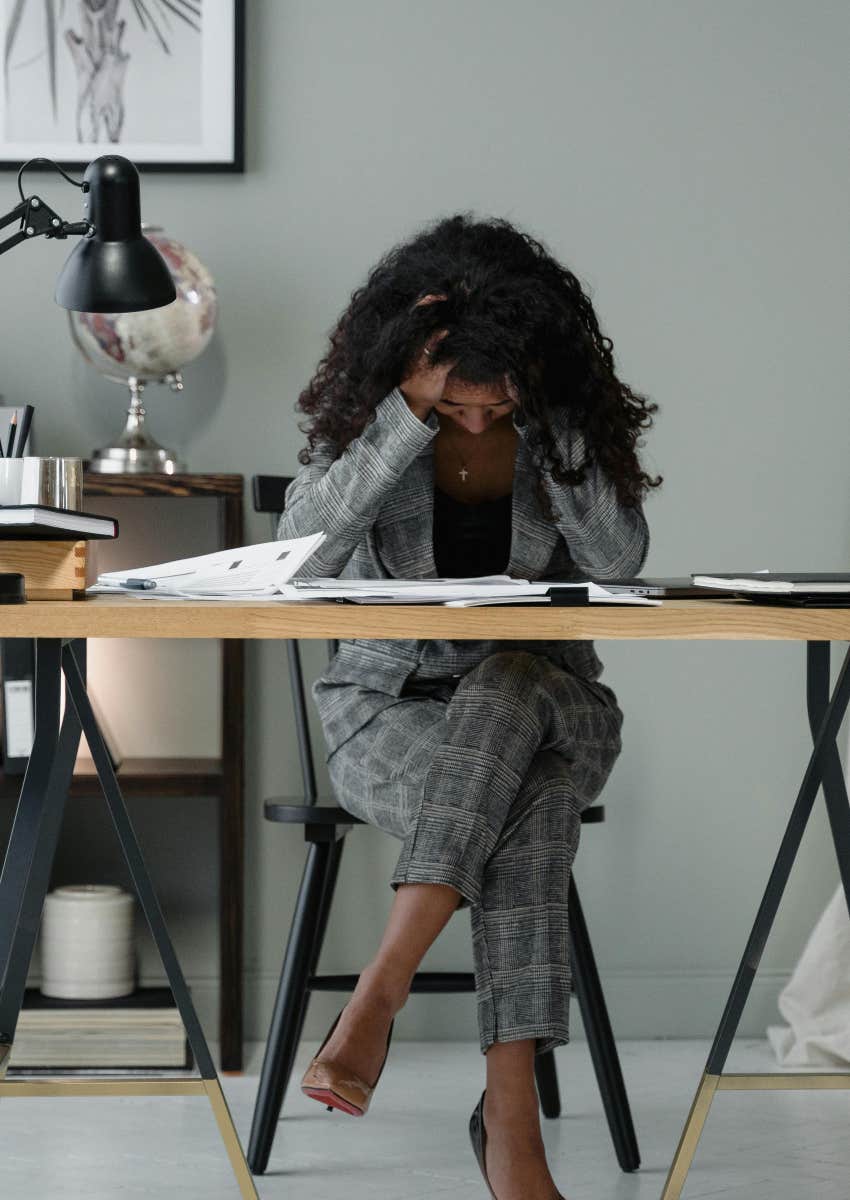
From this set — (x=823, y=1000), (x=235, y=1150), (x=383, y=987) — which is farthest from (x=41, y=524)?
(x=823, y=1000)

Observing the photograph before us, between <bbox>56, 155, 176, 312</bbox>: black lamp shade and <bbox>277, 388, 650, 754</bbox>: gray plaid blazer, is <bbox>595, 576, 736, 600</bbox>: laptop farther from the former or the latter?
<bbox>56, 155, 176, 312</bbox>: black lamp shade

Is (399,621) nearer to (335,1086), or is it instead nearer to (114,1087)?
(335,1086)

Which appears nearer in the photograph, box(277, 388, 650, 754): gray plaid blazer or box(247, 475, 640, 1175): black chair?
box(277, 388, 650, 754): gray plaid blazer

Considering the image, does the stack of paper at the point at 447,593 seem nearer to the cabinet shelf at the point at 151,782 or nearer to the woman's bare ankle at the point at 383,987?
the woman's bare ankle at the point at 383,987

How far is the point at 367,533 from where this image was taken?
1690 mm

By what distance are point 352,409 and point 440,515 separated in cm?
18

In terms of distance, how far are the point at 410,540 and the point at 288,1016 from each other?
0.62 meters

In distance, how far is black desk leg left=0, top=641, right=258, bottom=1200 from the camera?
129 centimetres

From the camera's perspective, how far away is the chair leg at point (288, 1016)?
1738 mm

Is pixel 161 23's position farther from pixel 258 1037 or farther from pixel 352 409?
pixel 258 1037

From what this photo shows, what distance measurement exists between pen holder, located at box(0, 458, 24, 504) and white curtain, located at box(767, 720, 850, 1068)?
4.85 feet

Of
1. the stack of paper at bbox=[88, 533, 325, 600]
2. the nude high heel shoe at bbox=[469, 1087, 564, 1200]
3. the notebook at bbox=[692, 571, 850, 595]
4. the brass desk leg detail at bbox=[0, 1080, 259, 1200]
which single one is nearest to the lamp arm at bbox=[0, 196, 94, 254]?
the stack of paper at bbox=[88, 533, 325, 600]

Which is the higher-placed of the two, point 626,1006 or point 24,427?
point 24,427

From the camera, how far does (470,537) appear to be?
68.9 inches
